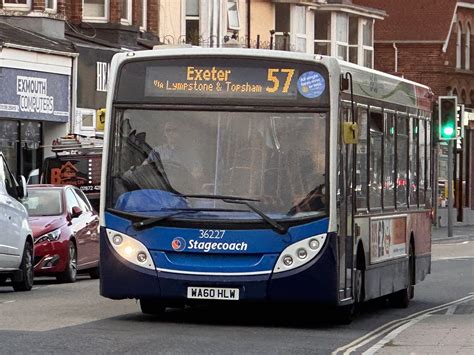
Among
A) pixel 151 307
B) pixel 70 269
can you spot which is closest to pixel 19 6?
pixel 70 269

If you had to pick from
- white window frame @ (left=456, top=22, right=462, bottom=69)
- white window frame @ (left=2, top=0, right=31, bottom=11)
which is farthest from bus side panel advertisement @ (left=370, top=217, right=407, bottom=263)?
white window frame @ (left=456, top=22, right=462, bottom=69)

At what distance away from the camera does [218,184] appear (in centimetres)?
1688

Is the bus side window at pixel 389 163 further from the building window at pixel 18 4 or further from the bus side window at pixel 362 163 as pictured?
the building window at pixel 18 4

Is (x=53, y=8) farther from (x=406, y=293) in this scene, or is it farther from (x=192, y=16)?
(x=406, y=293)

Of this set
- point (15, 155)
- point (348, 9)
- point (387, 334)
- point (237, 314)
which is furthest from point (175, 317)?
point (348, 9)

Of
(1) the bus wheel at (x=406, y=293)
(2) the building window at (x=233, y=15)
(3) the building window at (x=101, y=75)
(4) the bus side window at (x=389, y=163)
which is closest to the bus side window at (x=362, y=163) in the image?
(4) the bus side window at (x=389, y=163)

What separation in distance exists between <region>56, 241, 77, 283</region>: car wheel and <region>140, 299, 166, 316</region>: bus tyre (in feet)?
25.6

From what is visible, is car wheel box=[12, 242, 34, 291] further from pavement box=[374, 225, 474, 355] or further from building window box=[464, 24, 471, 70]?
building window box=[464, 24, 471, 70]

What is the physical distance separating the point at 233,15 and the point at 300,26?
819 cm

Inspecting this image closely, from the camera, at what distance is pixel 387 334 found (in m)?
17.0

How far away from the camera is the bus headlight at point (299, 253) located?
1664 cm

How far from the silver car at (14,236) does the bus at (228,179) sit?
4744 millimetres

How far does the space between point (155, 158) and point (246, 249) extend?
1.31m

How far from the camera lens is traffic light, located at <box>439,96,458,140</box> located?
44.3m
